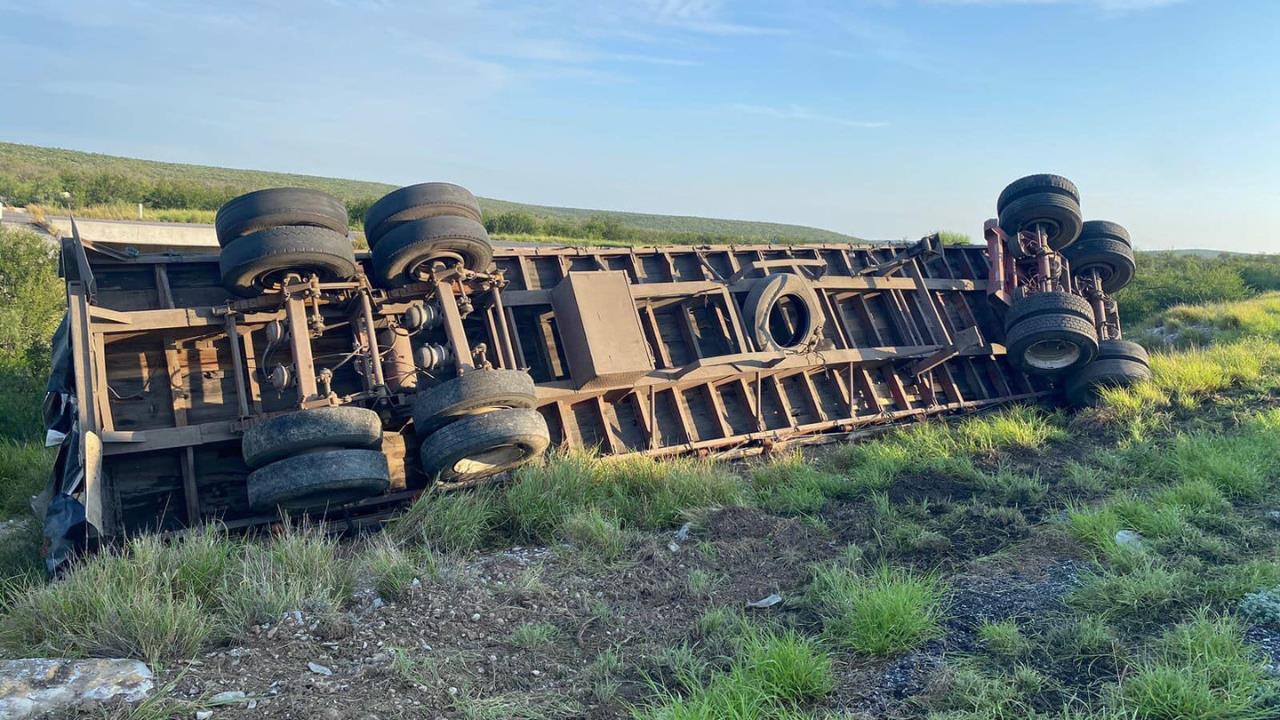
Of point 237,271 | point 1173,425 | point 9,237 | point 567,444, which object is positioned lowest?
point 1173,425

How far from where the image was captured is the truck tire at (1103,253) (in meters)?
11.7

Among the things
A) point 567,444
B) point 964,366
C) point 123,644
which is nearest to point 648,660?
point 123,644

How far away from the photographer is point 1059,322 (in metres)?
9.57

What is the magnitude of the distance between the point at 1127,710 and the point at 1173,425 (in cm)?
619

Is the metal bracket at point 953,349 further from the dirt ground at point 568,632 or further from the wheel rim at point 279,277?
the wheel rim at point 279,277

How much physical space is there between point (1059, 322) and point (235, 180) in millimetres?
58011

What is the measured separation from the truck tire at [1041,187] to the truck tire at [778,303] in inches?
140

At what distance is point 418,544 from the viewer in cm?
Result: 571

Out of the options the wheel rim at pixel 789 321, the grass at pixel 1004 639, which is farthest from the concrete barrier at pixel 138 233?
the grass at pixel 1004 639

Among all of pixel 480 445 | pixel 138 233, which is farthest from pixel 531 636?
pixel 138 233

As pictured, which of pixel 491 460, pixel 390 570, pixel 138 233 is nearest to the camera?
pixel 390 570

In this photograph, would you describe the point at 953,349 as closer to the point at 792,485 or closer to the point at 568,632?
the point at 792,485

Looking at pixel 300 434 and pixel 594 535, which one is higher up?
pixel 300 434

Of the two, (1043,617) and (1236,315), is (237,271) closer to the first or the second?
(1043,617)
